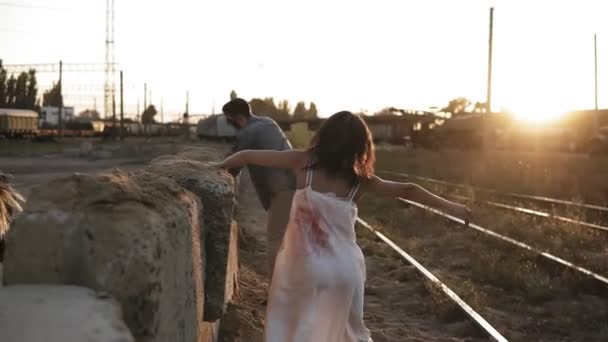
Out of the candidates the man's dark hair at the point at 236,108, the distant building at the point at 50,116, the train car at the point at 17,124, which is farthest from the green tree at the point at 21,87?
the man's dark hair at the point at 236,108

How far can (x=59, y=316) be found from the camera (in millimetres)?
1935

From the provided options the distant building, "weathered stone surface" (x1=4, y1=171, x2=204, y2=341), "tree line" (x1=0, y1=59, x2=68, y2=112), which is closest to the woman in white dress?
"weathered stone surface" (x1=4, y1=171, x2=204, y2=341)

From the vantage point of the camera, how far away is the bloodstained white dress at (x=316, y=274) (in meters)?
3.44

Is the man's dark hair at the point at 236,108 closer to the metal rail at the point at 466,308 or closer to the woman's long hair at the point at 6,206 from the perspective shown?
the woman's long hair at the point at 6,206

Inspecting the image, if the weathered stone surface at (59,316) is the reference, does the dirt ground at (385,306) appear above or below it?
below

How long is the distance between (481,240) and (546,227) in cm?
140

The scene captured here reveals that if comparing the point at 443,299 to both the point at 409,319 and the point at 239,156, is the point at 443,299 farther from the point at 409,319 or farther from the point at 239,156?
the point at 239,156

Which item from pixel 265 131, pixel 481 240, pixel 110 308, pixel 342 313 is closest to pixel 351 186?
pixel 342 313

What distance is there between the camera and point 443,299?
7148 millimetres

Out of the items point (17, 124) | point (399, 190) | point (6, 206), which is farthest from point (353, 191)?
point (17, 124)

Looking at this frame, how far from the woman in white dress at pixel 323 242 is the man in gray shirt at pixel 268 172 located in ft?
5.72

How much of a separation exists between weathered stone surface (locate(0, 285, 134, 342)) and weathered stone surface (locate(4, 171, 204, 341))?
2.4 inches

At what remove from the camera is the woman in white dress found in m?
3.45

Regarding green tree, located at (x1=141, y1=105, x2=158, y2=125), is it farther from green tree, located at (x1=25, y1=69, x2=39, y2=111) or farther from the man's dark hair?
the man's dark hair
